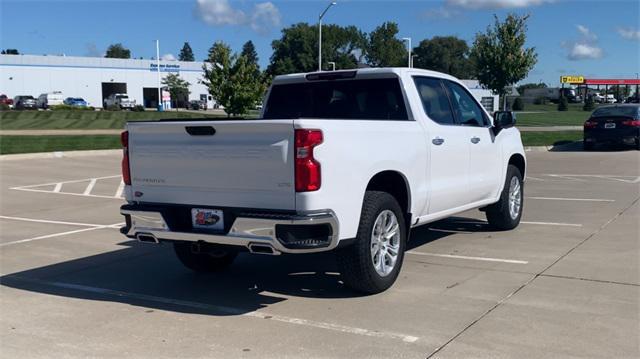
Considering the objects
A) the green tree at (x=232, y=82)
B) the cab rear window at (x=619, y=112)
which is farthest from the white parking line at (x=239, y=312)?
the green tree at (x=232, y=82)

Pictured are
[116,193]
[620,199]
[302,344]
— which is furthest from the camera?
[116,193]

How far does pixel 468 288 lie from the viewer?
5.89 metres

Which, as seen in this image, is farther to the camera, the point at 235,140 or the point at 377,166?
the point at 377,166

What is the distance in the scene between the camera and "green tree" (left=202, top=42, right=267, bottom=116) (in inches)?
1478

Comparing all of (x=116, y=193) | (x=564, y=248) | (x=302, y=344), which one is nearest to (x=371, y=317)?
(x=302, y=344)

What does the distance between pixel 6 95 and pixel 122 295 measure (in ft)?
277

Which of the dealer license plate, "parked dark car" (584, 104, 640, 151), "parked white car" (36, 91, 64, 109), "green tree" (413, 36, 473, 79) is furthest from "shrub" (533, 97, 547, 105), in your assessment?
the dealer license plate

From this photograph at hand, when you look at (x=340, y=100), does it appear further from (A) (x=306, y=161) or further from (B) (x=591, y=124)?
(B) (x=591, y=124)

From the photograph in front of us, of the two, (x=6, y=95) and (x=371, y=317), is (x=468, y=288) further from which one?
(x=6, y=95)

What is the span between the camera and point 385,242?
5762 mm

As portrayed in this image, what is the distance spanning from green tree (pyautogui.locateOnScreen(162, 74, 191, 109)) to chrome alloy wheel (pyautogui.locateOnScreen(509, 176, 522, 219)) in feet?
264

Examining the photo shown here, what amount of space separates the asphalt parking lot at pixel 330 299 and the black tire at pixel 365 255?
0.46 ft

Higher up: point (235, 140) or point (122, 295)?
point (235, 140)

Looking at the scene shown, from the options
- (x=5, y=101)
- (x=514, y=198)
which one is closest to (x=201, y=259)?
(x=514, y=198)
